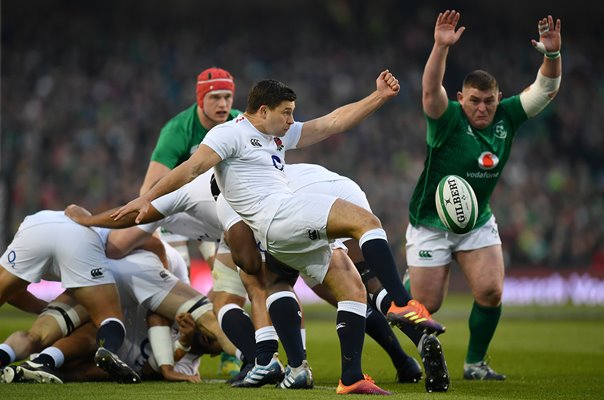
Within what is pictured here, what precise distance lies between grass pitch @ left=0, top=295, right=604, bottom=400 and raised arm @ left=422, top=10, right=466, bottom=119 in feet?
6.96

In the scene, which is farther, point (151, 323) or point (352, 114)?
point (151, 323)

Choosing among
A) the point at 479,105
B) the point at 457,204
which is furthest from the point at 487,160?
the point at 457,204

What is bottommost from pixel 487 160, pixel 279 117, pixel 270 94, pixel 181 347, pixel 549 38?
pixel 181 347

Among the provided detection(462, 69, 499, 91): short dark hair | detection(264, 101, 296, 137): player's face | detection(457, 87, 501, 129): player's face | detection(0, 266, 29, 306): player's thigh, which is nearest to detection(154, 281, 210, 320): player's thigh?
detection(0, 266, 29, 306): player's thigh

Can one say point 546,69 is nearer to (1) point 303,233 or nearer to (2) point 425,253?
(2) point 425,253

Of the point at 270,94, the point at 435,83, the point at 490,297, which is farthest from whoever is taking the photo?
the point at 490,297

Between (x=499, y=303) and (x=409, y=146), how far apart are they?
620 inches

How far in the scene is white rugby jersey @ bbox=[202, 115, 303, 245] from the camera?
614 centimetres

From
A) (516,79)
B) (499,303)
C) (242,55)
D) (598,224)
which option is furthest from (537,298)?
(499,303)

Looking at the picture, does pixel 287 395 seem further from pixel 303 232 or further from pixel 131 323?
pixel 131 323

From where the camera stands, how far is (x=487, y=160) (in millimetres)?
7801

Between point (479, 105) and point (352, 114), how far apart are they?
146cm

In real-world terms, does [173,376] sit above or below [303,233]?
below

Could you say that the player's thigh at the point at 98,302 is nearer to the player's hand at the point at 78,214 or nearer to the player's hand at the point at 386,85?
the player's hand at the point at 78,214
